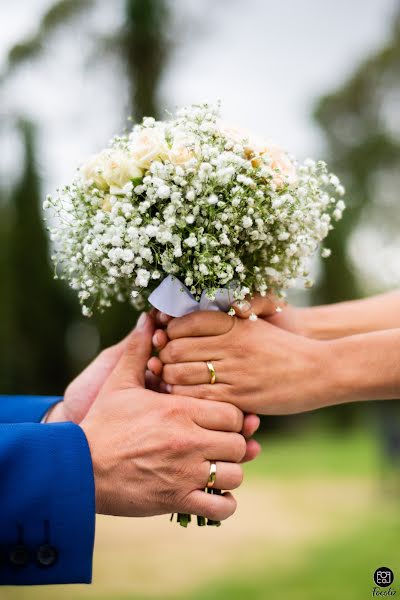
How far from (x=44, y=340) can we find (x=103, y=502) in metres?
13.9

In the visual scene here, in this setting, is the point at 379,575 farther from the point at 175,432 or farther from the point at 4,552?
the point at 4,552

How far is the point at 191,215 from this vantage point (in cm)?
238

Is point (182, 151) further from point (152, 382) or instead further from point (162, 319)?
point (152, 382)

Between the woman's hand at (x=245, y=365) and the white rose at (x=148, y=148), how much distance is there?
65cm

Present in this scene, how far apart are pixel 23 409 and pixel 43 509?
2.95 feet

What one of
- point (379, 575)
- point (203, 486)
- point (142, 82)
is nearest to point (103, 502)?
point (203, 486)

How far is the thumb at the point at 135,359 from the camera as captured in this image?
2699 millimetres

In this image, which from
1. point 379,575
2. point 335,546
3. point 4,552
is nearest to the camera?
point 4,552

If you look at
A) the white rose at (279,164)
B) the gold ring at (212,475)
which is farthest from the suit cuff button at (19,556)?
the white rose at (279,164)

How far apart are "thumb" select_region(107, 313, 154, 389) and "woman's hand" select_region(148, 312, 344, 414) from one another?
0.20ft

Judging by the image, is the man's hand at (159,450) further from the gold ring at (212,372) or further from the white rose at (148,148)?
the white rose at (148,148)

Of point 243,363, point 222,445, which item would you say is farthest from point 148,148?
point 222,445

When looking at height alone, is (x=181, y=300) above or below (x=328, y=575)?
above

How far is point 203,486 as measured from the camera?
2.59 meters
